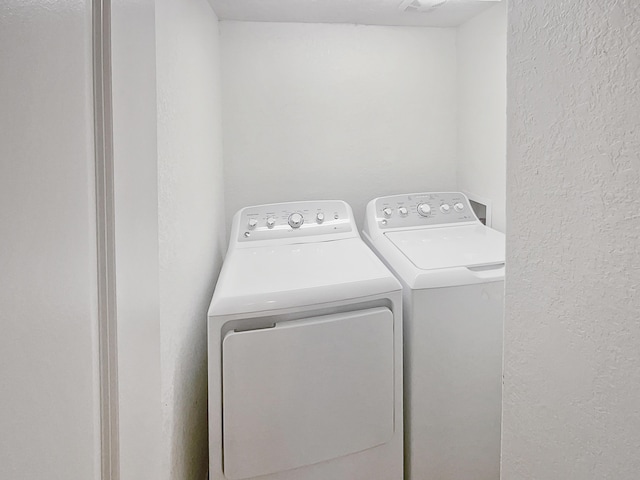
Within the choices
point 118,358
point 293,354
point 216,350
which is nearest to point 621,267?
point 118,358

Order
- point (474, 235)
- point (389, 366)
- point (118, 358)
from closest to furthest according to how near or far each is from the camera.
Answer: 1. point (118, 358)
2. point (389, 366)
3. point (474, 235)

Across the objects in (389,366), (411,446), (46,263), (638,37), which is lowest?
(411,446)

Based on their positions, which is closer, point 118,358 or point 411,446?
point 118,358

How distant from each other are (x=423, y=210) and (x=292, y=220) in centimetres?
67

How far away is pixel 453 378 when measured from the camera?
1.66m

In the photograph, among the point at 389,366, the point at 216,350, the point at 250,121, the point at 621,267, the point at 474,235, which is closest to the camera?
the point at 621,267

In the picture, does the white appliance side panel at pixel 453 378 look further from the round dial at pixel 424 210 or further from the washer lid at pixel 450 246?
the round dial at pixel 424 210

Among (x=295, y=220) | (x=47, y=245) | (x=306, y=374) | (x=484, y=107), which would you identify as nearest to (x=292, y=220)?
(x=295, y=220)

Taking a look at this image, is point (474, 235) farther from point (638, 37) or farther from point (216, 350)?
point (638, 37)

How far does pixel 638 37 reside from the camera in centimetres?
59

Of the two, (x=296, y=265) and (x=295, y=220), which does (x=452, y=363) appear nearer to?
(x=296, y=265)

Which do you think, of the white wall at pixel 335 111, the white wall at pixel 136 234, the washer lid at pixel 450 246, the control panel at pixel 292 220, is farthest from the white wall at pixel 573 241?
the white wall at pixel 335 111

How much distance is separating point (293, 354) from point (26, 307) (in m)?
1.17

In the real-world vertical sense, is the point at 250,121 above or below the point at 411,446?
above
